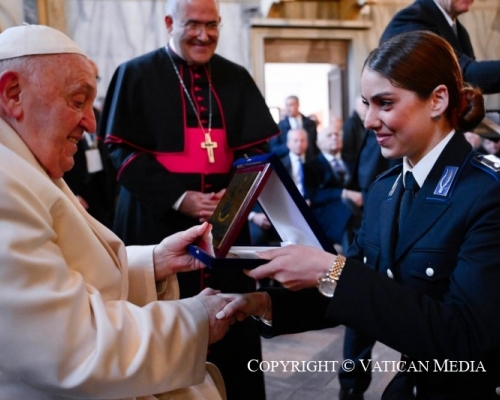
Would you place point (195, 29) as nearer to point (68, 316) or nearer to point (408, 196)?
point (408, 196)

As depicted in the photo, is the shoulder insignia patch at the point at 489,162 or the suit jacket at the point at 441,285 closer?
the suit jacket at the point at 441,285

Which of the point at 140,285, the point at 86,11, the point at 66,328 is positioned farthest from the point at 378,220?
the point at 86,11

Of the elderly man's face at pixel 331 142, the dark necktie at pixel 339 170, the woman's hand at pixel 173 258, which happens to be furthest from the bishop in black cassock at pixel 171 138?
the elderly man's face at pixel 331 142

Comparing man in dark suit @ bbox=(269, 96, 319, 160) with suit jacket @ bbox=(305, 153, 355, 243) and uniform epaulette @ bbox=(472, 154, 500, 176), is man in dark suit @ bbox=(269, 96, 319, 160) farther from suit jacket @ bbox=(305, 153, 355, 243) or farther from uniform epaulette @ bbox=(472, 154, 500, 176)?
uniform epaulette @ bbox=(472, 154, 500, 176)

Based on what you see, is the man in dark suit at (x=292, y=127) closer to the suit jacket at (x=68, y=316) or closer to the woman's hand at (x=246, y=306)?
the woman's hand at (x=246, y=306)

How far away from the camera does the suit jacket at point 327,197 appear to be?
213 inches

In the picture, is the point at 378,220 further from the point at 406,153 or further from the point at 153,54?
the point at 153,54

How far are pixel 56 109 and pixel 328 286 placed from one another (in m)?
0.82

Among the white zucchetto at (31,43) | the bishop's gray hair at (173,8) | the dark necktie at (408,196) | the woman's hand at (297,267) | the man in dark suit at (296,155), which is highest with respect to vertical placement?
the bishop's gray hair at (173,8)

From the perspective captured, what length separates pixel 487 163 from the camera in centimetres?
162

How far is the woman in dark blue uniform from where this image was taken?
1425 mm

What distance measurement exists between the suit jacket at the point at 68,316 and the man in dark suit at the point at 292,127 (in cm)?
428

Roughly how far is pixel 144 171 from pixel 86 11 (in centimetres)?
502

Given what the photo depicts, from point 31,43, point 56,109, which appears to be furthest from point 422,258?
point 31,43
